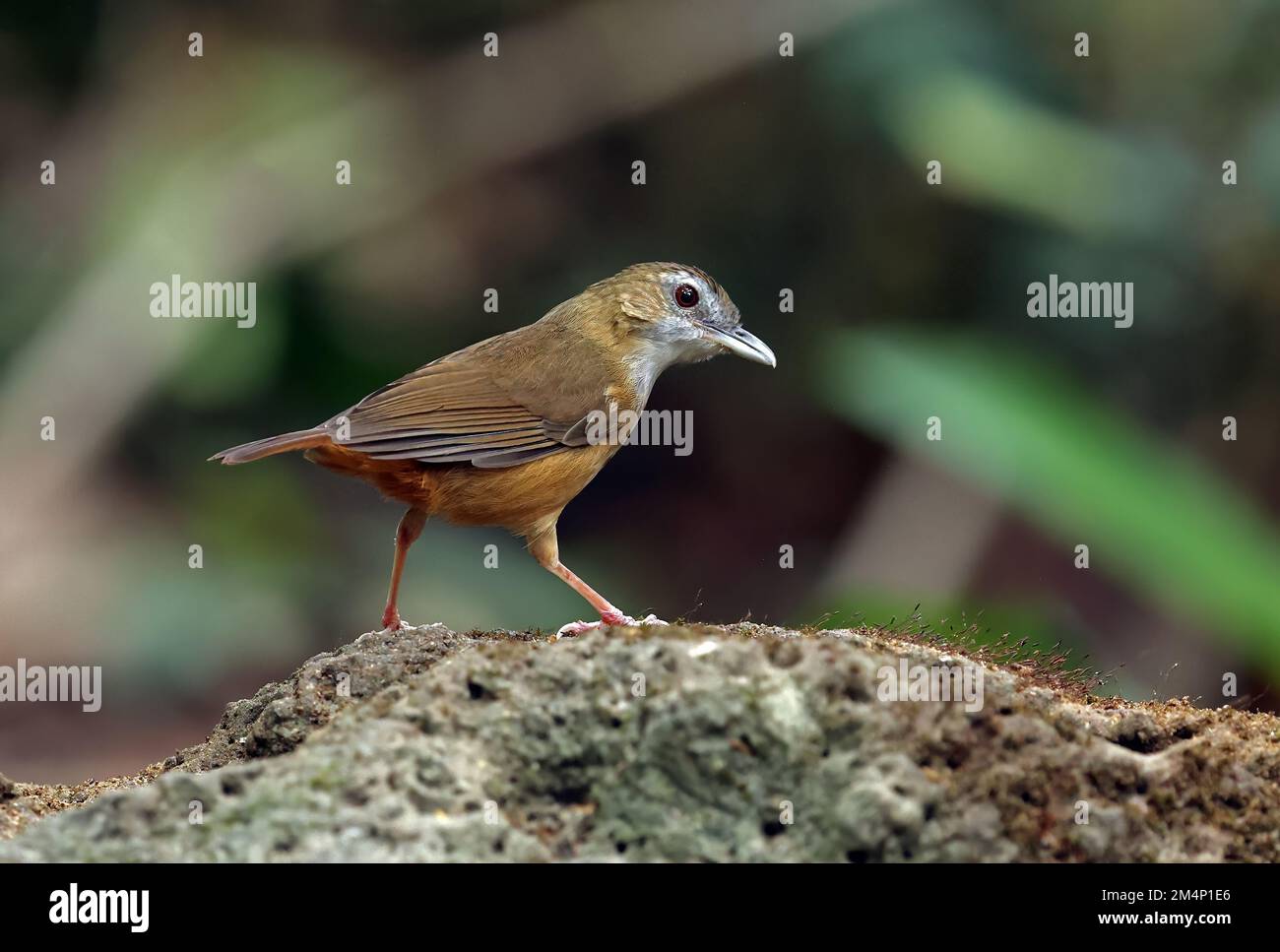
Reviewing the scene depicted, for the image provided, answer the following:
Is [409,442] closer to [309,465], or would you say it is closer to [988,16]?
[309,465]

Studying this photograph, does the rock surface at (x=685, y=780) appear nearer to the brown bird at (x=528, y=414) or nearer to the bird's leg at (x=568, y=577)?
the brown bird at (x=528, y=414)

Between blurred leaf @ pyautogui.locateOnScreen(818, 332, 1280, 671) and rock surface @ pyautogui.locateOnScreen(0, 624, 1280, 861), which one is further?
blurred leaf @ pyautogui.locateOnScreen(818, 332, 1280, 671)

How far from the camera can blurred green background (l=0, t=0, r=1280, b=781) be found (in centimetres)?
761

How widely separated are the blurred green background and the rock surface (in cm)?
375

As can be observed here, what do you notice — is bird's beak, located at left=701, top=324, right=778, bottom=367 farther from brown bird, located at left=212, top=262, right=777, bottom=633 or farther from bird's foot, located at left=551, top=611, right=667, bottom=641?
bird's foot, located at left=551, top=611, right=667, bottom=641

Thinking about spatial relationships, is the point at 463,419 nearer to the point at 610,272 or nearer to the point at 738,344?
the point at 738,344

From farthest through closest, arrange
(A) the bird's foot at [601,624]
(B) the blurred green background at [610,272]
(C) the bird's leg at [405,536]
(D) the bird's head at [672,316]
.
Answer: (B) the blurred green background at [610,272] → (D) the bird's head at [672,316] → (C) the bird's leg at [405,536] → (A) the bird's foot at [601,624]

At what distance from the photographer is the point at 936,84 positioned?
8062 mm

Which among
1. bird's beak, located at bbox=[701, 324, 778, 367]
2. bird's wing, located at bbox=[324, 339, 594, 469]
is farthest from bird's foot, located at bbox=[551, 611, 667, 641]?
bird's beak, located at bbox=[701, 324, 778, 367]

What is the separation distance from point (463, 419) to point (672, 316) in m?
1.08

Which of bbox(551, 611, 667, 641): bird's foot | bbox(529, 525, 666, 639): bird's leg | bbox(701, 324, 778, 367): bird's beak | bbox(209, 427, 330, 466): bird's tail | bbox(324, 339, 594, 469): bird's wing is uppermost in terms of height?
bbox(701, 324, 778, 367): bird's beak

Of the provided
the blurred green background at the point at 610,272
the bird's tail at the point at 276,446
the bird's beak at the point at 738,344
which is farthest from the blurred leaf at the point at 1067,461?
the bird's tail at the point at 276,446

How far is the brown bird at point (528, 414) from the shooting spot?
5.09m

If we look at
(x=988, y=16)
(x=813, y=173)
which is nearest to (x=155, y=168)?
(x=813, y=173)
